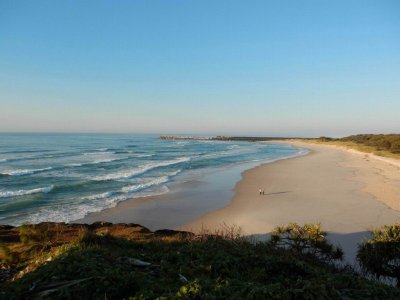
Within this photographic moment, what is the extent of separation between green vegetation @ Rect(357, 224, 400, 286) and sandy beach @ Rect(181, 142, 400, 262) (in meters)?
2.75

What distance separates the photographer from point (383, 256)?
8039 millimetres

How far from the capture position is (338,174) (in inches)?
1286

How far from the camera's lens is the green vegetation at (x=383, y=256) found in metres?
7.91

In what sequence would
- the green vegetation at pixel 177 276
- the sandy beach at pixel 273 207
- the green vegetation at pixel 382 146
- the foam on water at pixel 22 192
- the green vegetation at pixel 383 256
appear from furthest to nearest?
the green vegetation at pixel 382 146, the foam on water at pixel 22 192, the sandy beach at pixel 273 207, the green vegetation at pixel 383 256, the green vegetation at pixel 177 276

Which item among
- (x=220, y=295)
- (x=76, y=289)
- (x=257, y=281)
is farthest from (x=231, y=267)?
(x=76, y=289)

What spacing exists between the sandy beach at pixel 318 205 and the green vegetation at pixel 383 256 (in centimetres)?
275

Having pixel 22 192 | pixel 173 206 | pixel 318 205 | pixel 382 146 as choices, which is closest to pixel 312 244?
pixel 318 205

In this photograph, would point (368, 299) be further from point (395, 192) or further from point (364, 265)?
point (395, 192)

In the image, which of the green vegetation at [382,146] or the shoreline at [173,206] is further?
the green vegetation at [382,146]

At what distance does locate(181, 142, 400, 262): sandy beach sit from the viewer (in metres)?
14.7

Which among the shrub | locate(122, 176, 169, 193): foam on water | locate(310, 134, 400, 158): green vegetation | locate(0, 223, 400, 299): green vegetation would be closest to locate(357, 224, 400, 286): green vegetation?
the shrub

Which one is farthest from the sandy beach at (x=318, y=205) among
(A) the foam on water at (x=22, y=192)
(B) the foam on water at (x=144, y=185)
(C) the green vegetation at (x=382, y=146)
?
(C) the green vegetation at (x=382, y=146)

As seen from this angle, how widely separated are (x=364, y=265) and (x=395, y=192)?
1709 cm

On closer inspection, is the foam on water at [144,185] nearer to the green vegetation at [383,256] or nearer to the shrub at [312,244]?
the shrub at [312,244]
